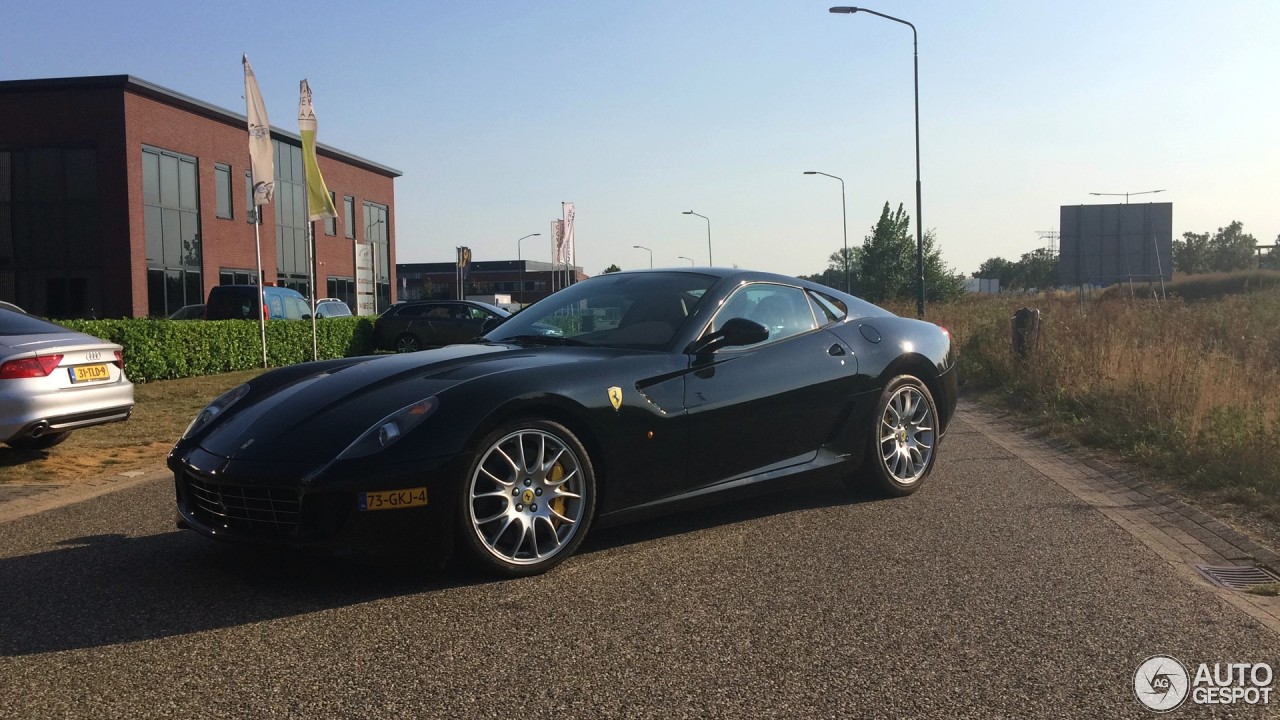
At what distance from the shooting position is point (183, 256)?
34438 mm

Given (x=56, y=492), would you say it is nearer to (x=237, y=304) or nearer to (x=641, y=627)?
→ (x=641, y=627)

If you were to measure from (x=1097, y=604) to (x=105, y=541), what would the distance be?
15.1ft

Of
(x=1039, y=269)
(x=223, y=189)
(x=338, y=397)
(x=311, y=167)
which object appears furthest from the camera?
(x=1039, y=269)

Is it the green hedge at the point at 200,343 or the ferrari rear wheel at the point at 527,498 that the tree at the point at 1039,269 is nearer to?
the green hedge at the point at 200,343

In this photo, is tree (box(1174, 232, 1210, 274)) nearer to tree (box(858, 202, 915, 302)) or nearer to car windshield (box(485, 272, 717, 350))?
tree (box(858, 202, 915, 302))

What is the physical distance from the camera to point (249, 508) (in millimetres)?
4125

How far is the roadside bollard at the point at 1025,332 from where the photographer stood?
13359 millimetres

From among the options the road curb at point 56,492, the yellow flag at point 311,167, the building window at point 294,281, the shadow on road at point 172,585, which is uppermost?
the yellow flag at point 311,167

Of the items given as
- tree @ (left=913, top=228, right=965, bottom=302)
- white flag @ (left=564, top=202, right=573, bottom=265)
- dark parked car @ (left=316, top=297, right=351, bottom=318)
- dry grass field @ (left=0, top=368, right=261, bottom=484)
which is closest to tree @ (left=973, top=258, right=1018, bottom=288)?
tree @ (left=913, top=228, right=965, bottom=302)

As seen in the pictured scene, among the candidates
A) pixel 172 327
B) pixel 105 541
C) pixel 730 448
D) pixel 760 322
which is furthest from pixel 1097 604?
pixel 172 327

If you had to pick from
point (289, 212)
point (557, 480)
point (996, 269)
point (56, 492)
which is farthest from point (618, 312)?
point (996, 269)

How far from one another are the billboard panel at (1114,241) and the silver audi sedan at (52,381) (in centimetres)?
2076

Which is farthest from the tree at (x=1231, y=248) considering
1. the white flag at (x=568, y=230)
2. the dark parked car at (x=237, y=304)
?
the dark parked car at (x=237, y=304)

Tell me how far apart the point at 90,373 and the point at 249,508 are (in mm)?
4403
